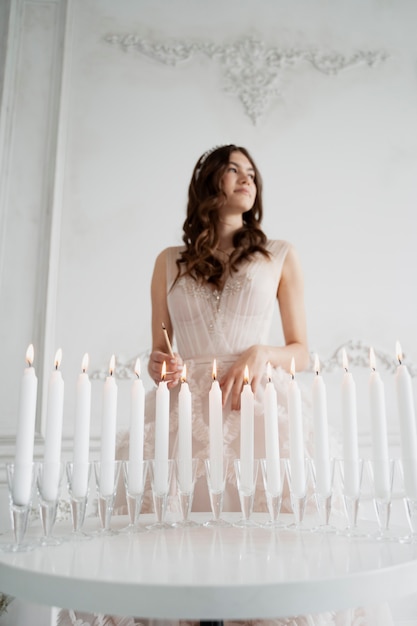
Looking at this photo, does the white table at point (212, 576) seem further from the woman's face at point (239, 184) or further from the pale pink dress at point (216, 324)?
the woman's face at point (239, 184)

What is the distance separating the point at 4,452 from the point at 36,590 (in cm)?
173

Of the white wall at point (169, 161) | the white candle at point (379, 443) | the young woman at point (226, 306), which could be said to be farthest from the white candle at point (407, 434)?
the white wall at point (169, 161)

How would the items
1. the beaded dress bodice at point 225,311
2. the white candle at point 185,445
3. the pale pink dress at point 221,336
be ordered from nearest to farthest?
the white candle at point 185,445 < the pale pink dress at point 221,336 < the beaded dress bodice at point 225,311

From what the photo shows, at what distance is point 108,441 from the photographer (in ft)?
3.02

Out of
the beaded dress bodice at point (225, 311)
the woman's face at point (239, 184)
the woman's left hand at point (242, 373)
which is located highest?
the woman's face at point (239, 184)

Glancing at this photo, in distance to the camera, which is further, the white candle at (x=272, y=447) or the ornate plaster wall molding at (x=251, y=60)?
the ornate plaster wall molding at (x=251, y=60)

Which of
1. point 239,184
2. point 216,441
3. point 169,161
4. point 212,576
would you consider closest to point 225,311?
point 239,184

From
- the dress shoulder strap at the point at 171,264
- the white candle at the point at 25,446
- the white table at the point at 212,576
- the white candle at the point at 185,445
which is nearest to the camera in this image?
the white table at the point at 212,576

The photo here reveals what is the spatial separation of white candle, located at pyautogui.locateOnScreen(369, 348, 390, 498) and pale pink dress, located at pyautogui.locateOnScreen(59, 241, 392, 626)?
1.25 feet

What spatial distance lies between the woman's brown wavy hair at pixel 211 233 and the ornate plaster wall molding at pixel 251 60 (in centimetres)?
102

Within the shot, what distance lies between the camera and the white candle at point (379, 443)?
85 cm

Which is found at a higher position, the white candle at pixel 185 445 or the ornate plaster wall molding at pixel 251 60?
the ornate plaster wall molding at pixel 251 60

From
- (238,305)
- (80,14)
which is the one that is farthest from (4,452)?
(80,14)

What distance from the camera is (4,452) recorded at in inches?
86.8
